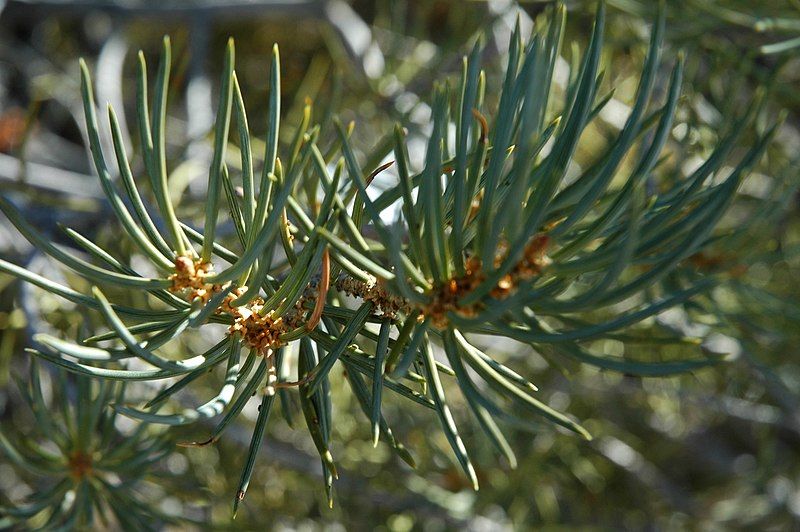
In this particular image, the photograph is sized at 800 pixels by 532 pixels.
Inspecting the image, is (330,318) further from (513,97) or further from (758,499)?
(758,499)

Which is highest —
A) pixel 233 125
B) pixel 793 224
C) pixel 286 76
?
pixel 286 76

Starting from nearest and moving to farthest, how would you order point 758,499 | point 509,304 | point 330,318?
A: point 509,304, point 330,318, point 758,499

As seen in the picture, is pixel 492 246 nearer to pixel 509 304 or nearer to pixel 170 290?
pixel 509 304

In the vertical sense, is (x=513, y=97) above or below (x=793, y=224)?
below

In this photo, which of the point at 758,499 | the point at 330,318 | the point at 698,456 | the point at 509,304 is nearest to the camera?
the point at 509,304

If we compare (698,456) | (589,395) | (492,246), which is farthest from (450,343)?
(698,456)

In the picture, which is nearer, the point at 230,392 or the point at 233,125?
the point at 230,392

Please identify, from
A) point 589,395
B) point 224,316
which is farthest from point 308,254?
point 589,395
